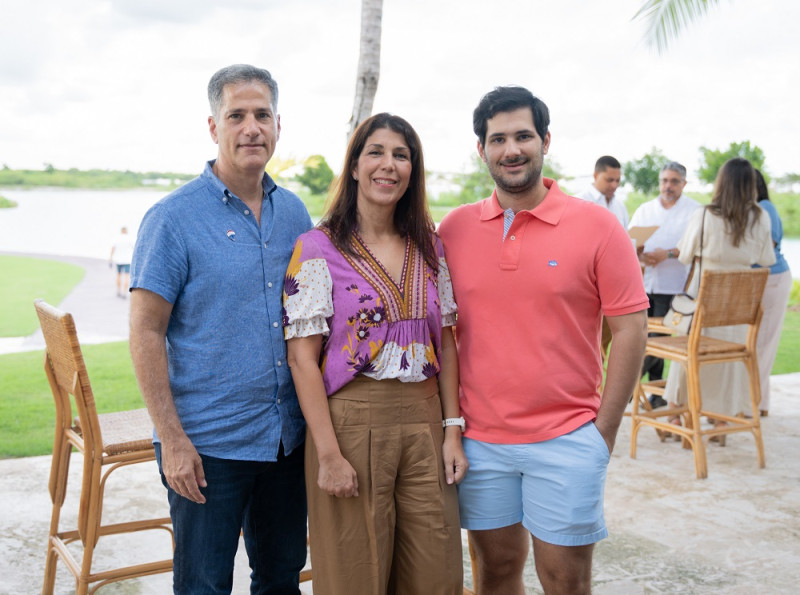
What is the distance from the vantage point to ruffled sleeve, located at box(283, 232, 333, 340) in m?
1.92

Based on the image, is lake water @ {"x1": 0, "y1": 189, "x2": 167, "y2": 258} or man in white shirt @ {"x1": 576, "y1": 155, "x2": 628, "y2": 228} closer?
man in white shirt @ {"x1": 576, "y1": 155, "x2": 628, "y2": 228}

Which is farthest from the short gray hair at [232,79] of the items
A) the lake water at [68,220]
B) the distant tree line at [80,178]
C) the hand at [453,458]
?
the lake water at [68,220]

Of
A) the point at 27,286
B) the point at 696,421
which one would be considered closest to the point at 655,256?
the point at 696,421

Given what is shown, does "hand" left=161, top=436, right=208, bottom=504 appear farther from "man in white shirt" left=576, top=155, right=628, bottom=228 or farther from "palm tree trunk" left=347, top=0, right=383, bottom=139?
"man in white shirt" left=576, top=155, right=628, bottom=228

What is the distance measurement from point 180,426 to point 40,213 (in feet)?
60.7

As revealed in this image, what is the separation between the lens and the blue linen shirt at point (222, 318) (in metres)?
1.92

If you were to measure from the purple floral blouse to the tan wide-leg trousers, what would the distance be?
0.05m

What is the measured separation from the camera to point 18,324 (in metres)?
12.0

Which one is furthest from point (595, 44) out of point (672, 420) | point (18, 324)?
point (672, 420)

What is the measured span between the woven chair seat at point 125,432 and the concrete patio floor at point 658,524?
2.17 feet

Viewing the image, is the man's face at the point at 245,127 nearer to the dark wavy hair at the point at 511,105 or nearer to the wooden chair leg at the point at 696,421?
the dark wavy hair at the point at 511,105

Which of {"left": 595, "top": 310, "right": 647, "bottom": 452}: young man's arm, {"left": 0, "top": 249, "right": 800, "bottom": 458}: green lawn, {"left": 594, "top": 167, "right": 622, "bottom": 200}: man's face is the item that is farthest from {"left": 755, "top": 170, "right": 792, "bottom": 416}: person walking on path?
{"left": 595, "top": 310, "right": 647, "bottom": 452}: young man's arm

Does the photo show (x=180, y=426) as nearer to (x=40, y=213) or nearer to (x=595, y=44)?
(x=595, y=44)

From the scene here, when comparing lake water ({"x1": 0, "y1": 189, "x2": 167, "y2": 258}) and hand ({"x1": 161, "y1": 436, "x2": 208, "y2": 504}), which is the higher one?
lake water ({"x1": 0, "y1": 189, "x2": 167, "y2": 258})
